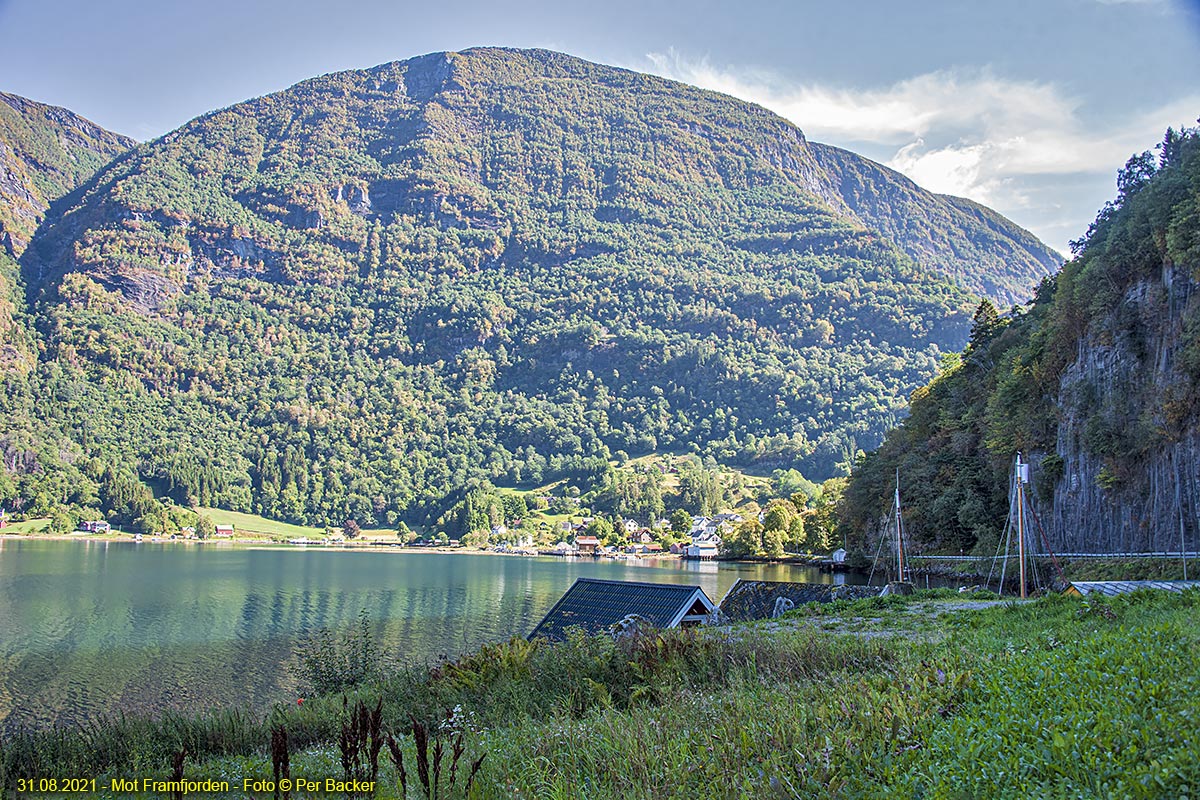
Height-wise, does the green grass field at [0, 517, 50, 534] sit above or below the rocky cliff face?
below

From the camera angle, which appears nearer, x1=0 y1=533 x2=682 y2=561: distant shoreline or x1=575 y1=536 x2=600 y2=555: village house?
x1=0 y1=533 x2=682 y2=561: distant shoreline

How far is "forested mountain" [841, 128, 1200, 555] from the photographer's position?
30734mm

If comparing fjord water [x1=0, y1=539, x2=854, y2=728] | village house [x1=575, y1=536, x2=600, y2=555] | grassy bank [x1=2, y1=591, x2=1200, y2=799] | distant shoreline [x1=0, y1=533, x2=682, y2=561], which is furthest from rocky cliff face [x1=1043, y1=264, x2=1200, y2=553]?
village house [x1=575, y1=536, x2=600, y2=555]

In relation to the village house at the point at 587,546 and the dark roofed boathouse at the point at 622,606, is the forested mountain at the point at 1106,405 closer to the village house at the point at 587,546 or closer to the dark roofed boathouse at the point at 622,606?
the dark roofed boathouse at the point at 622,606

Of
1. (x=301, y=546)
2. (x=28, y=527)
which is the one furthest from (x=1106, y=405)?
(x=28, y=527)

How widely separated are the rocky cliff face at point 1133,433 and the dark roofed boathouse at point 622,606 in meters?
18.5

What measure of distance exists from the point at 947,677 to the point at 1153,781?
8.57 feet

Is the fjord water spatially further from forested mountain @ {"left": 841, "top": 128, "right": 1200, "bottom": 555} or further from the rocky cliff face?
the rocky cliff face

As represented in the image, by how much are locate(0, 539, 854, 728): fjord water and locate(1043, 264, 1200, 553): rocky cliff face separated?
82.3 ft

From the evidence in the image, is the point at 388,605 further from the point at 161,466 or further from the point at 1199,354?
the point at 161,466

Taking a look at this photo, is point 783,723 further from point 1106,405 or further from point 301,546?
point 301,546

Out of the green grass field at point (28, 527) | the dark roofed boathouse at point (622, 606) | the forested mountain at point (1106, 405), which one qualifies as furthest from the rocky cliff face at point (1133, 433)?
the green grass field at point (28, 527)

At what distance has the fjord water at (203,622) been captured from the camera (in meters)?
27.1

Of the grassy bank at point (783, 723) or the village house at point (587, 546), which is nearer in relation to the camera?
the grassy bank at point (783, 723)
